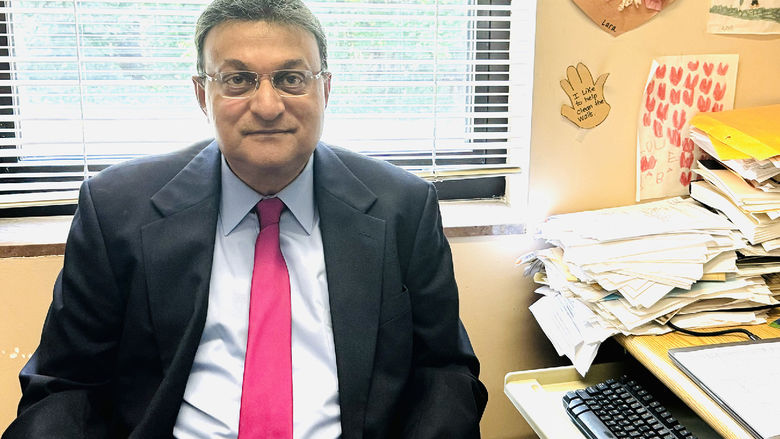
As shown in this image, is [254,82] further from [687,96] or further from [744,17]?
[744,17]

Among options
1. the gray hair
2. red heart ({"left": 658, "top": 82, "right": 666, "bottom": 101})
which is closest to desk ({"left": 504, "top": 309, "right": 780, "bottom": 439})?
red heart ({"left": 658, "top": 82, "right": 666, "bottom": 101})

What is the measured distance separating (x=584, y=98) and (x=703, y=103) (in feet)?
1.02

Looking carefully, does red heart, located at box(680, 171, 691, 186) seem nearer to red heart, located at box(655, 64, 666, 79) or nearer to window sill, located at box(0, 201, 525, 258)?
red heart, located at box(655, 64, 666, 79)

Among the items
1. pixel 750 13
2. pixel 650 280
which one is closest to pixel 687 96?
pixel 750 13

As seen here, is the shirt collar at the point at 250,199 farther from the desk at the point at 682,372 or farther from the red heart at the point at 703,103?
the red heart at the point at 703,103

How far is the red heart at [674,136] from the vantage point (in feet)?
5.68

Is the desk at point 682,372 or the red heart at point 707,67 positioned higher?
the red heart at point 707,67

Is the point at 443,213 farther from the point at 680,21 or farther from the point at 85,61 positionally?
the point at 85,61

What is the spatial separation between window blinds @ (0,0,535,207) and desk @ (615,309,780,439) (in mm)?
574

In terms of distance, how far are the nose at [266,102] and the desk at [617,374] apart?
72 centimetres

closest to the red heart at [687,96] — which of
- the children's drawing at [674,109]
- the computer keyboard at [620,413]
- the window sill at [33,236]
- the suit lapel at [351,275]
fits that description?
the children's drawing at [674,109]

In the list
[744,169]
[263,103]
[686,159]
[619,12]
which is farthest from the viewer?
[686,159]

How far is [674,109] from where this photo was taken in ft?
5.64

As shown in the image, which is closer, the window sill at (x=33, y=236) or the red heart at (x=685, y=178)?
the window sill at (x=33, y=236)
